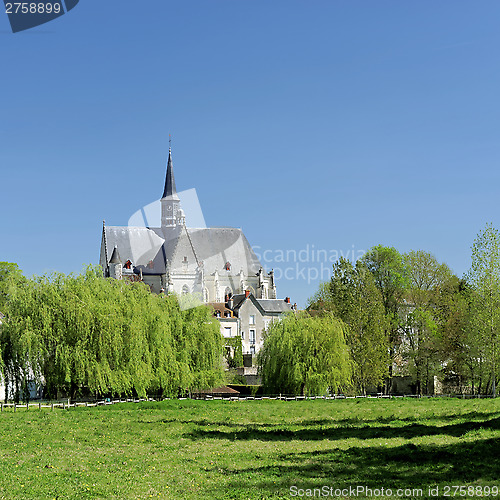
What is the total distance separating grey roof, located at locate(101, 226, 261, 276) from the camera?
88.9 m

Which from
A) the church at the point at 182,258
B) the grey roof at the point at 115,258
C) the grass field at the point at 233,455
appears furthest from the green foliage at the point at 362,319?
the grey roof at the point at 115,258

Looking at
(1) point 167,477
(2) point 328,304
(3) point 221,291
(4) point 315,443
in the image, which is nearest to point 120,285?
(2) point 328,304

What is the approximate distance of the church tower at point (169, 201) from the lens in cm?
9825

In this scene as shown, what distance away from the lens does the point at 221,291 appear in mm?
92000

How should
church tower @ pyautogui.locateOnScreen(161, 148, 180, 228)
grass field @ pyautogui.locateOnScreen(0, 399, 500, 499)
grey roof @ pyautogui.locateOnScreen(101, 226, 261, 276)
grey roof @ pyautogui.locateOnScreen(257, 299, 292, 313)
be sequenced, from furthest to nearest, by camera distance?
1. church tower @ pyautogui.locateOnScreen(161, 148, 180, 228)
2. grey roof @ pyautogui.locateOnScreen(101, 226, 261, 276)
3. grey roof @ pyautogui.locateOnScreen(257, 299, 292, 313)
4. grass field @ pyautogui.locateOnScreen(0, 399, 500, 499)

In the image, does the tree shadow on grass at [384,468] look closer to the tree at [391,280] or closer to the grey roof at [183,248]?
the tree at [391,280]

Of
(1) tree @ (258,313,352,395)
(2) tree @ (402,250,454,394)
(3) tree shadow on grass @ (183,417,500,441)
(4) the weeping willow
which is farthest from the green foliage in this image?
(3) tree shadow on grass @ (183,417,500,441)

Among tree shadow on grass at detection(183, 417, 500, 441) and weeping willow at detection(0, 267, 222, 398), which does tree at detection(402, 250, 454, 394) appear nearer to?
weeping willow at detection(0, 267, 222, 398)

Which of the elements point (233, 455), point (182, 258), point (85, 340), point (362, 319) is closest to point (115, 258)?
point (182, 258)

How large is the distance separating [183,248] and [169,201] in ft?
39.3

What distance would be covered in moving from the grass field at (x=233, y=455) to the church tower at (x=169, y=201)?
7145 centimetres

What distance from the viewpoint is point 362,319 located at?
161 feet

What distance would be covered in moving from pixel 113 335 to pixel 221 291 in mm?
56272

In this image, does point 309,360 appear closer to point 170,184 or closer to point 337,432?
point 337,432
